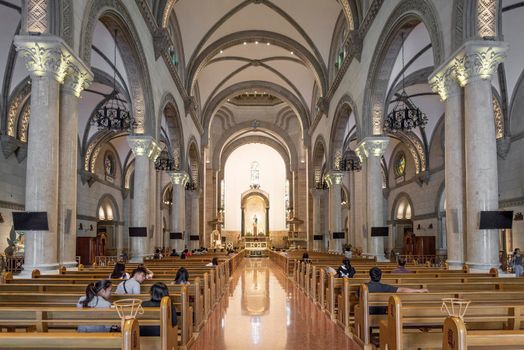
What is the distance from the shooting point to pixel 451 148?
11.1 metres

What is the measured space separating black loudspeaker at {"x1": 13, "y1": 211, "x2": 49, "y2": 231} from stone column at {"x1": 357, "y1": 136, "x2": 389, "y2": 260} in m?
11.9

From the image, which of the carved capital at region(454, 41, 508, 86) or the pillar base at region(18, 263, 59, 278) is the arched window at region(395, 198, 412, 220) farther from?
the pillar base at region(18, 263, 59, 278)

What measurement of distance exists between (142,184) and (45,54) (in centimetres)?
827

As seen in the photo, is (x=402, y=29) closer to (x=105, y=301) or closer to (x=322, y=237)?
(x=105, y=301)

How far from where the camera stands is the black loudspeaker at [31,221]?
30.2 feet

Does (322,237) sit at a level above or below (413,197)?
below

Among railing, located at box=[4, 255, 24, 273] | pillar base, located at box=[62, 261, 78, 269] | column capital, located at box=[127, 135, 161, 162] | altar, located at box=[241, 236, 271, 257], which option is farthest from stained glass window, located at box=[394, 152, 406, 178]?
pillar base, located at box=[62, 261, 78, 269]

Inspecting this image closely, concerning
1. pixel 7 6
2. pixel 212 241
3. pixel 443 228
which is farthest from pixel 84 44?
pixel 212 241

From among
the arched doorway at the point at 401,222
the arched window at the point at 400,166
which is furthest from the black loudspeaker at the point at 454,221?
the arched window at the point at 400,166

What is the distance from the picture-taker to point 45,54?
980cm

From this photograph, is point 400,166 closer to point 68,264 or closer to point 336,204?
point 336,204

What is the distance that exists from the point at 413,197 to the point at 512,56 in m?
14.0

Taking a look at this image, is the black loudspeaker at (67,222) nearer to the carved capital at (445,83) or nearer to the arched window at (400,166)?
the carved capital at (445,83)

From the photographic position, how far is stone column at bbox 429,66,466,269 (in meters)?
10.7
